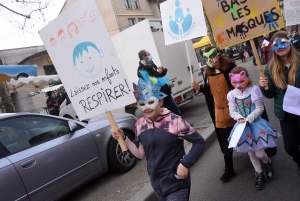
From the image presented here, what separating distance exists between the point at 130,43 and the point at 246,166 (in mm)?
5181

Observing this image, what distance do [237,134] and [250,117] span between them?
25 centimetres

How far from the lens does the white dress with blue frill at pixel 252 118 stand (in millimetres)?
3248

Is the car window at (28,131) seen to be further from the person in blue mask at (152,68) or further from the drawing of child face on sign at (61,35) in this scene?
the drawing of child face on sign at (61,35)

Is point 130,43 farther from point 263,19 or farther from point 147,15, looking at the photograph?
point 147,15

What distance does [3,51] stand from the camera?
2283cm

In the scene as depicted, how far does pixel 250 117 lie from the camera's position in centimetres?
324

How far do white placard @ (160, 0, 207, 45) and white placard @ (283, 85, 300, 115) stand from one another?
1431 millimetres

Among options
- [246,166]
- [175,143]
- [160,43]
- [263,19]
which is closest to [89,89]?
[175,143]

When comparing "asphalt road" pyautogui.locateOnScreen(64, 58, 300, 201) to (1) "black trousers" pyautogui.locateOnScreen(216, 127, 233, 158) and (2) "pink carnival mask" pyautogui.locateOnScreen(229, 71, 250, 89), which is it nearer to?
(1) "black trousers" pyautogui.locateOnScreen(216, 127, 233, 158)

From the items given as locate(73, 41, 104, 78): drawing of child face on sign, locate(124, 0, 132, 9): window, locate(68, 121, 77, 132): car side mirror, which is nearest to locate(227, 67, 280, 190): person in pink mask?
locate(73, 41, 104, 78): drawing of child face on sign

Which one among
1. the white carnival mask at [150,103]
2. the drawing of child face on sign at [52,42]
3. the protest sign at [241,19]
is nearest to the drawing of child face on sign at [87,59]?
the drawing of child face on sign at [52,42]

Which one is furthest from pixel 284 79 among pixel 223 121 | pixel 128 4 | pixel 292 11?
pixel 128 4

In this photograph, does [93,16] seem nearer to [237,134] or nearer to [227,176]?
[237,134]

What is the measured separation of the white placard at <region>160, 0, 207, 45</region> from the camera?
156 inches
